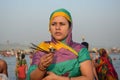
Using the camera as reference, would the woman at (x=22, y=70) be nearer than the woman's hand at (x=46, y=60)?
No

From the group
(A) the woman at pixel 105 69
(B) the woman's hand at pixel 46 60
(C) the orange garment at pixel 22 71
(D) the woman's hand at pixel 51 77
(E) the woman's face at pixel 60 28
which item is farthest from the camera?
(C) the orange garment at pixel 22 71

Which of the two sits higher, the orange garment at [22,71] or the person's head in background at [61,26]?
the person's head in background at [61,26]

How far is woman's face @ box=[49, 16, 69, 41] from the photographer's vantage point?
2926 mm

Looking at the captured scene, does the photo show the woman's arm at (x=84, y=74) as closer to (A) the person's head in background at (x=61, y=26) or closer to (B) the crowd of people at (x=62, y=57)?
(B) the crowd of people at (x=62, y=57)

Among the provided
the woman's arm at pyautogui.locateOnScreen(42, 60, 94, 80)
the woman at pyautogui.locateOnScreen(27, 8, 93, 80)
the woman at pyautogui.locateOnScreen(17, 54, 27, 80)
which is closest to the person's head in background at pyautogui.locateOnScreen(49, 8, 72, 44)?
the woman at pyautogui.locateOnScreen(27, 8, 93, 80)

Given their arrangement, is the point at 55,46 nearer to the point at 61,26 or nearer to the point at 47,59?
the point at 61,26

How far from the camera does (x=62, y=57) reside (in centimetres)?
287

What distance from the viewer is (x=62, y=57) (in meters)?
2.87

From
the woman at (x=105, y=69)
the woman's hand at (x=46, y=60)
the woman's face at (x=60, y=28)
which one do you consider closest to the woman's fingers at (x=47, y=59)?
the woman's hand at (x=46, y=60)

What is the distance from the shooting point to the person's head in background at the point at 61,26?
2.93m

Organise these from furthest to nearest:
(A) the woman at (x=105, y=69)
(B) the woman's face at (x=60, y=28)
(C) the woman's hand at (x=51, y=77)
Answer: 1. (A) the woman at (x=105, y=69)
2. (B) the woman's face at (x=60, y=28)
3. (C) the woman's hand at (x=51, y=77)

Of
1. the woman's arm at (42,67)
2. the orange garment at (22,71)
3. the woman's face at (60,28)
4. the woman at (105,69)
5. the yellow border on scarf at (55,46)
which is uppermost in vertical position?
the woman's face at (60,28)

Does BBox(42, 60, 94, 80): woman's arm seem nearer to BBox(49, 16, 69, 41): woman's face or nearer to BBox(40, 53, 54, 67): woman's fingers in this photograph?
BBox(40, 53, 54, 67): woman's fingers

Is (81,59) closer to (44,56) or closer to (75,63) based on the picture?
(75,63)
